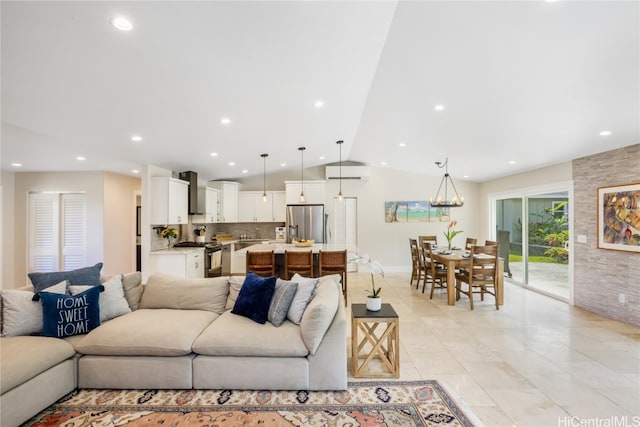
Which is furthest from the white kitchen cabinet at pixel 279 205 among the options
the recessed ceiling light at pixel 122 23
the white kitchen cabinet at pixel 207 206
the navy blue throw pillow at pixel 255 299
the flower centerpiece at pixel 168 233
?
the recessed ceiling light at pixel 122 23

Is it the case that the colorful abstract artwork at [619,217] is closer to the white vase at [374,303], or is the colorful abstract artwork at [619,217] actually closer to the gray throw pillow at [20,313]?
the white vase at [374,303]

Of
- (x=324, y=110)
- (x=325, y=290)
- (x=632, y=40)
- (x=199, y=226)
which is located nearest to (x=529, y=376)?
(x=325, y=290)

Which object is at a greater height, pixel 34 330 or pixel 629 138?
pixel 629 138

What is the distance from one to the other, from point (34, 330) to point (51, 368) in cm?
48

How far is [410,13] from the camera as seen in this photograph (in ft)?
6.72

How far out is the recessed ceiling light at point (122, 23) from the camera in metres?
1.80

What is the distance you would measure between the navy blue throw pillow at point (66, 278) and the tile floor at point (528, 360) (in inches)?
109

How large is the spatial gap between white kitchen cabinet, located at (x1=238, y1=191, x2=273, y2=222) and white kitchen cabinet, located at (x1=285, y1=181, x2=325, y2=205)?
2.09 feet

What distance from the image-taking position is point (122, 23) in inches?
72.6

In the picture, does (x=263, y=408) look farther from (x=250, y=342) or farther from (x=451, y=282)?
(x=451, y=282)

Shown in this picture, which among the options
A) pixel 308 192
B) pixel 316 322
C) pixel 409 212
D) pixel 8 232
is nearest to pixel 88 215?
pixel 8 232

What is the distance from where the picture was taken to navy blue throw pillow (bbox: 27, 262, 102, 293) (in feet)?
8.63

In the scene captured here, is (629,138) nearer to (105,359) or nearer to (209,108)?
(209,108)

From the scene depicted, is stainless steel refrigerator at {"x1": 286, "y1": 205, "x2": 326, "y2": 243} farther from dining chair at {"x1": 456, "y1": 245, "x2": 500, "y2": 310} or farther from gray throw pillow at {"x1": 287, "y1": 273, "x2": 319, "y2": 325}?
gray throw pillow at {"x1": 287, "y1": 273, "x2": 319, "y2": 325}
